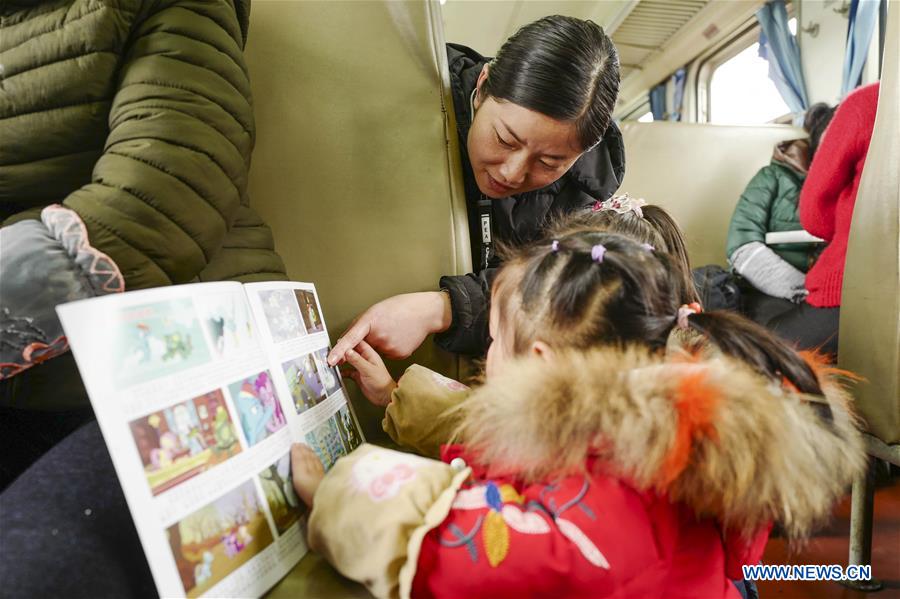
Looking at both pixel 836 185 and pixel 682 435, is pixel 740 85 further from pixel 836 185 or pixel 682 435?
pixel 682 435

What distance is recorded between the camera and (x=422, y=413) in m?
0.80

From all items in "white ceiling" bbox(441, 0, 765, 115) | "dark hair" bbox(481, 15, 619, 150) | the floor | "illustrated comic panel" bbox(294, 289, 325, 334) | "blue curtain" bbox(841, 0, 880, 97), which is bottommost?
the floor

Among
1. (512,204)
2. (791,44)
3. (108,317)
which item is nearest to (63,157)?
(108,317)

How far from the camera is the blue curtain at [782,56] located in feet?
10.5

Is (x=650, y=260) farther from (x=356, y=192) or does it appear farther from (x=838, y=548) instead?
(x=838, y=548)

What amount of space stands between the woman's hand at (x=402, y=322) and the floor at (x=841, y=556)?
0.80 m

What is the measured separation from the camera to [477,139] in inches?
40.3

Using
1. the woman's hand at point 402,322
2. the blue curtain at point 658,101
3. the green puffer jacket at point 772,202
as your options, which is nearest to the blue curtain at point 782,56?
the blue curtain at point 658,101

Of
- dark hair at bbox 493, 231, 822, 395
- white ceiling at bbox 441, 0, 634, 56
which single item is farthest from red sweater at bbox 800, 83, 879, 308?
white ceiling at bbox 441, 0, 634, 56

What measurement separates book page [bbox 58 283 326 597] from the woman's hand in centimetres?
33

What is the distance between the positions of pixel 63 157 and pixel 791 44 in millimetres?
4011

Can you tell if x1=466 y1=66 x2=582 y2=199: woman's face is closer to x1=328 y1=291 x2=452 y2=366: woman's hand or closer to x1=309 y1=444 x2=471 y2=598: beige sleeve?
x1=328 y1=291 x2=452 y2=366: woman's hand

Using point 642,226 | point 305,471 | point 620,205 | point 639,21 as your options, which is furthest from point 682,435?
point 639,21

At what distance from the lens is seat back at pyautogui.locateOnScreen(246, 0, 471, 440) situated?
0.95 m
